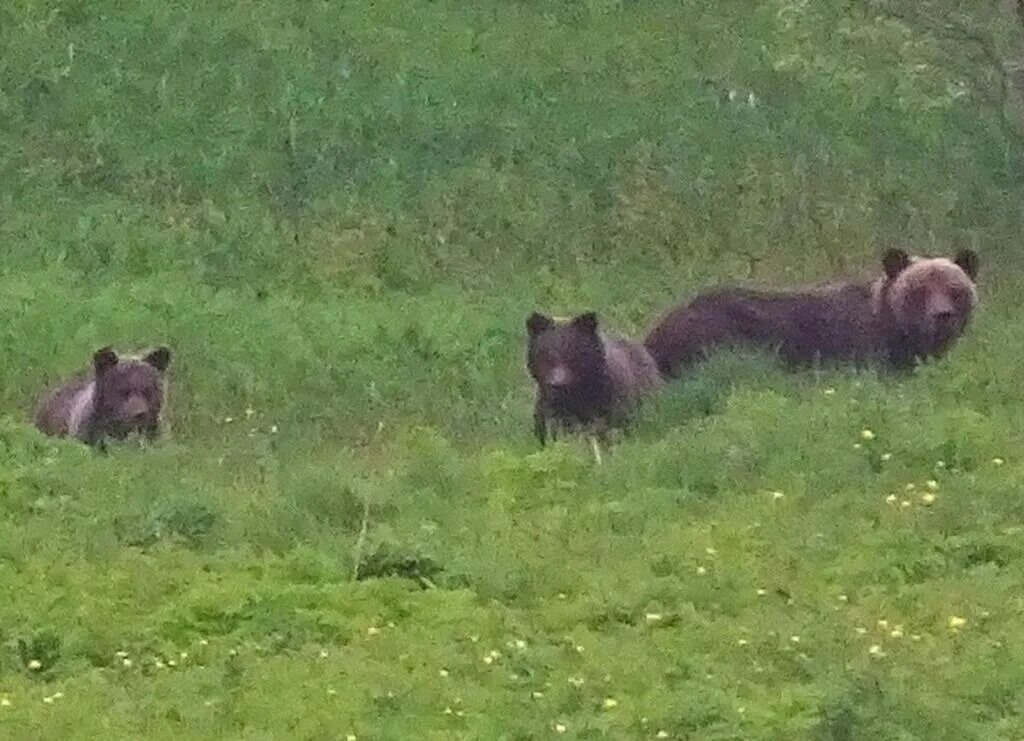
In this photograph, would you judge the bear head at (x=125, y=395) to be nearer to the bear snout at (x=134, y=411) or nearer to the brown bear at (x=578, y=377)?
the bear snout at (x=134, y=411)

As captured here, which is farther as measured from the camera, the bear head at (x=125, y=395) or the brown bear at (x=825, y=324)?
the brown bear at (x=825, y=324)

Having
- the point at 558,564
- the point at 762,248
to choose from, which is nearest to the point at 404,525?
the point at 558,564

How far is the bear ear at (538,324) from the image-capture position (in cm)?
1276

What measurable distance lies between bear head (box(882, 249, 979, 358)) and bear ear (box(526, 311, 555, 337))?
2.59 meters

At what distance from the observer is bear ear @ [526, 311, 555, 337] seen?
41.9ft

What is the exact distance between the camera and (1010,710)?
6.30 metres

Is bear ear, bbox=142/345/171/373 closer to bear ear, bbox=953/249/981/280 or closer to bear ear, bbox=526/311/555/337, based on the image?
bear ear, bbox=526/311/555/337

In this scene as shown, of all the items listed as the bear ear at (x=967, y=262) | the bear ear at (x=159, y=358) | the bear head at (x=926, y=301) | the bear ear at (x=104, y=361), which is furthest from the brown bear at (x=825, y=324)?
the bear ear at (x=104, y=361)

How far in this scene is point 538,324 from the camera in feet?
42.0

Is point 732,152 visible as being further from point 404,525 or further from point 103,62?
point 404,525

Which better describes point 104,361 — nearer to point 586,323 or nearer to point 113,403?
point 113,403

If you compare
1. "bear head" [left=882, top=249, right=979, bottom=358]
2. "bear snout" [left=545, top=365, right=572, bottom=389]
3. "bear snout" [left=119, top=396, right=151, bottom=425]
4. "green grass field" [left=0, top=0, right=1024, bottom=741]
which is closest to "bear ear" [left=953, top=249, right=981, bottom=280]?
"bear head" [left=882, top=249, right=979, bottom=358]

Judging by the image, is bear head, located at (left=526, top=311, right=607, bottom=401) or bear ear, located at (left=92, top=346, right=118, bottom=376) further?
bear ear, located at (left=92, top=346, right=118, bottom=376)

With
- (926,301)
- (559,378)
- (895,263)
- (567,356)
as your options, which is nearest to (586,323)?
(567,356)
